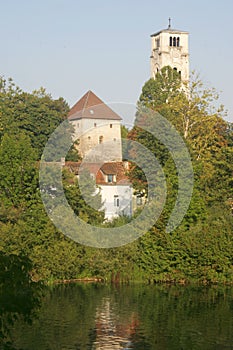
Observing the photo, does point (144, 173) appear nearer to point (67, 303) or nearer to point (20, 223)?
point (20, 223)

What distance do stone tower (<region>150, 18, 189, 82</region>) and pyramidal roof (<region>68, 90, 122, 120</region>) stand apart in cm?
909

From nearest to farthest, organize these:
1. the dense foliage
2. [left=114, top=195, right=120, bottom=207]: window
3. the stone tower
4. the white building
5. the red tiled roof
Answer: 1. the dense foliage
2. the white building
3. [left=114, top=195, right=120, bottom=207]: window
4. the red tiled roof
5. the stone tower

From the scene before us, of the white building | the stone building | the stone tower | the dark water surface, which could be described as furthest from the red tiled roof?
the stone tower

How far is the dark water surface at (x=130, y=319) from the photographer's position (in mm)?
25797

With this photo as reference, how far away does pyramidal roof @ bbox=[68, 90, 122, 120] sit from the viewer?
69312 mm

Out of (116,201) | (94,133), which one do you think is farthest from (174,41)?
(116,201)

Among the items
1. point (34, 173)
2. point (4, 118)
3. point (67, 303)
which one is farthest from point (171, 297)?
point (4, 118)

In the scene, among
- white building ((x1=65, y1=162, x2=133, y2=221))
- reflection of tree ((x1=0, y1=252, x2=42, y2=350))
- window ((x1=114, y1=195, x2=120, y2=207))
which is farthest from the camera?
window ((x1=114, y1=195, x2=120, y2=207))

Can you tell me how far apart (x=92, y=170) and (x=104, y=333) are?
23.5m

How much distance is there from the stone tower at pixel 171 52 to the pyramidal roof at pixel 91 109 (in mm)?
9093

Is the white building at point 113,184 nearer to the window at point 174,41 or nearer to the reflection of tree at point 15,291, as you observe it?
the reflection of tree at point 15,291

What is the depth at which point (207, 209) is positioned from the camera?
142 feet

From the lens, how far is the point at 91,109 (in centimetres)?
7288

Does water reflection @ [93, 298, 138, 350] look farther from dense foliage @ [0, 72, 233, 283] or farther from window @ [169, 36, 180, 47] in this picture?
window @ [169, 36, 180, 47]
